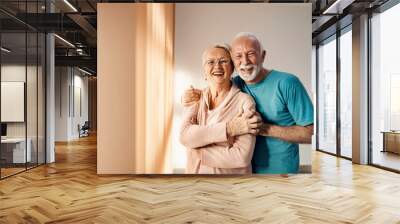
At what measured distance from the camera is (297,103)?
20.0 ft

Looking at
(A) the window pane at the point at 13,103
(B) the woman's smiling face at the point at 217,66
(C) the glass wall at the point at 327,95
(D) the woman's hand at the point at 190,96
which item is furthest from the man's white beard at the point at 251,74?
(C) the glass wall at the point at 327,95

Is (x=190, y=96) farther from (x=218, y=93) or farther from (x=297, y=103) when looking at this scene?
(x=297, y=103)

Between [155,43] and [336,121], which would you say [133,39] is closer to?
[155,43]

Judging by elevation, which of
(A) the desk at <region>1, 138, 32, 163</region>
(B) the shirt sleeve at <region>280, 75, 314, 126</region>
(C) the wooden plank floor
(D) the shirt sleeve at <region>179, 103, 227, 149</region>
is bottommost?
(C) the wooden plank floor

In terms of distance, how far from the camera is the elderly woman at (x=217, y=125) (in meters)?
6.10

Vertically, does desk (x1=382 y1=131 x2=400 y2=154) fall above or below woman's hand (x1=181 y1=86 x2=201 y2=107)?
below

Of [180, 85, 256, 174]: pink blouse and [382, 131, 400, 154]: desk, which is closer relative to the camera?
[180, 85, 256, 174]: pink blouse

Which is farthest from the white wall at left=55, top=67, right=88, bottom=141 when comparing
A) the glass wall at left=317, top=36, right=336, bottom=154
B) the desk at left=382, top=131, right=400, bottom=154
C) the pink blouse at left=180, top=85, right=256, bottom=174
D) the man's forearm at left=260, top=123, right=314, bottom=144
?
the desk at left=382, top=131, right=400, bottom=154

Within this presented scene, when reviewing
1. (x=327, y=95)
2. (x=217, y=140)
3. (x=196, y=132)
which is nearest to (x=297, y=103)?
(x=217, y=140)

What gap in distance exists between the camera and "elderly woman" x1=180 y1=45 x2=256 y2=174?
6.10 meters

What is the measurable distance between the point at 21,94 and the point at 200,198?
14.2 ft

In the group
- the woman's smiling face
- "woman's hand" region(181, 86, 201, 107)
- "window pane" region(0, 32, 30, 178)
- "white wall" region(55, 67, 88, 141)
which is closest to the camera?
the woman's smiling face

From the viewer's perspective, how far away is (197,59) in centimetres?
632

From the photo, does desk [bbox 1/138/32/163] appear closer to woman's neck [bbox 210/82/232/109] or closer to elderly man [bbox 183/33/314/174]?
woman's neck [bbox 210/82/232/109]
